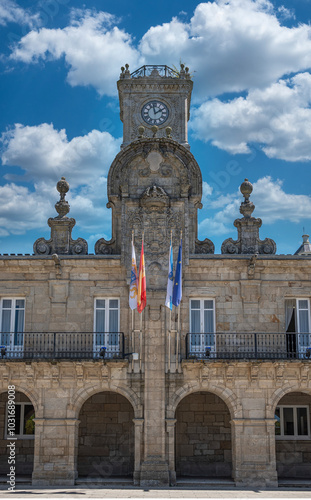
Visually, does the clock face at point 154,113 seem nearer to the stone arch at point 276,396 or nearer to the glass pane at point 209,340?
the glass pane at point 209,340

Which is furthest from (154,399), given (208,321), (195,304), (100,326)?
(195,304)

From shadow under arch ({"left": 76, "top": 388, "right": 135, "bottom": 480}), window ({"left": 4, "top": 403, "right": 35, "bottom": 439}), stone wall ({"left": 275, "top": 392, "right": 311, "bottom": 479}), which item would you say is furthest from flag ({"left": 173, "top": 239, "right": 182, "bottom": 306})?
window ({"left": 4, "top": 403, "right": 35, "bottom": 439})

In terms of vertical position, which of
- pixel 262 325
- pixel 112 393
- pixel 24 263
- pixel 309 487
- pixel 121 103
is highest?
pixel 121 103

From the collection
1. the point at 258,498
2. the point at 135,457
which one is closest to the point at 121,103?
the point at 135,457

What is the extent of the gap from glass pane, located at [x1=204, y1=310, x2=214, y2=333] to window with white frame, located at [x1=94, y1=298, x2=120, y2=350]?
3.33 meters

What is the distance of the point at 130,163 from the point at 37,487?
12.4m

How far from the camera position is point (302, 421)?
25.1m

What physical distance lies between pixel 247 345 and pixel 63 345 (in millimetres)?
6921

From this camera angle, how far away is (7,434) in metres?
24.7

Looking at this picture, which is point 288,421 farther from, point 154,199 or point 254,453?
point 154,199

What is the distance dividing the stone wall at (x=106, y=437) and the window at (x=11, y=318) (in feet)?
13.0

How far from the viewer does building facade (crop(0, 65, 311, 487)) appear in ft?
74.2

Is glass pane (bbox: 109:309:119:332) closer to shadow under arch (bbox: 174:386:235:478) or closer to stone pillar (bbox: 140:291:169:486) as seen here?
stone pillar (bbox: 140:291:169:486)

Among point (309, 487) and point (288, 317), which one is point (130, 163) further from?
point (309, 487)
